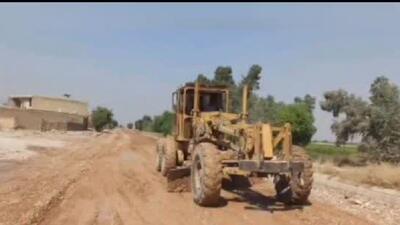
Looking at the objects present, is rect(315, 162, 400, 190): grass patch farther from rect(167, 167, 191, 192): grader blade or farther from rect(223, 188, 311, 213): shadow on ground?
rect(167, 167, 191, 192): grader blade

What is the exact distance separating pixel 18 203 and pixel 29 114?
2219 inches

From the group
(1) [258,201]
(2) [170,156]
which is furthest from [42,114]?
(1) [258,201]

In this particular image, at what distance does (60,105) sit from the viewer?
9694 cm

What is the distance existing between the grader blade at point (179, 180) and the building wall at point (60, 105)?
78368mm

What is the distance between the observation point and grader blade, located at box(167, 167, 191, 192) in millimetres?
15500

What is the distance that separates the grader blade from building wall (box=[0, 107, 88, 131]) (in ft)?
163

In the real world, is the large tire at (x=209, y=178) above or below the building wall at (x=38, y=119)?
below

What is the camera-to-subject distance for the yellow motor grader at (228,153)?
41.5ft

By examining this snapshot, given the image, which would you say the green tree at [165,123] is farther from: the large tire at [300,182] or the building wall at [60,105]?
Result: the large tire at [300,182]

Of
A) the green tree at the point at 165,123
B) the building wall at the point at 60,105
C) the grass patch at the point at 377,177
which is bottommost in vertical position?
the grass patch at the point at 377,177

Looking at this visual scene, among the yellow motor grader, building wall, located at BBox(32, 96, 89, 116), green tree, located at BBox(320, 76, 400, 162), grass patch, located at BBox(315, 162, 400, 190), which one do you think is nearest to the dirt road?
the yellow motor grader

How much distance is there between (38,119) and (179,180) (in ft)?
176

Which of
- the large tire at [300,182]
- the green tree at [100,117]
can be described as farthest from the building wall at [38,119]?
the large tire at [300,182]

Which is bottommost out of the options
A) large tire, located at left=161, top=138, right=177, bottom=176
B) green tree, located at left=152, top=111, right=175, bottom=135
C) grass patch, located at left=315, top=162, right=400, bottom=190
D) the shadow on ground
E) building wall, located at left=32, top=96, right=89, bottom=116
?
the shadow on ground
